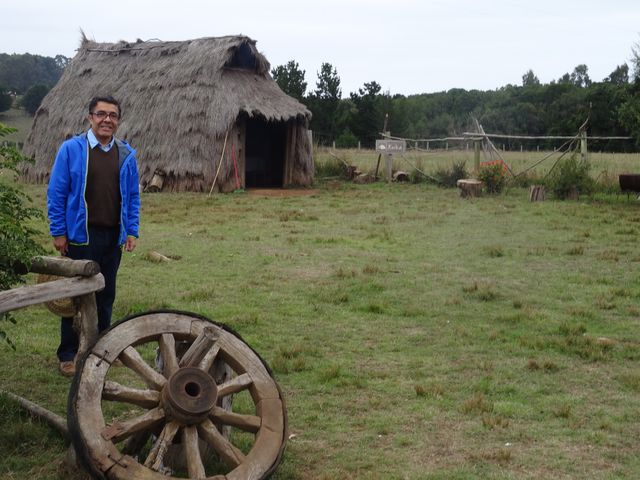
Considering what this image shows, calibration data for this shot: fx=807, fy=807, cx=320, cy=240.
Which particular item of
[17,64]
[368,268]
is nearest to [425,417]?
[368,268]

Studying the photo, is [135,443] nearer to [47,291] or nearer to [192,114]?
→ [47,291]

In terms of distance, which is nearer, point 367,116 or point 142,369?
point 142,369

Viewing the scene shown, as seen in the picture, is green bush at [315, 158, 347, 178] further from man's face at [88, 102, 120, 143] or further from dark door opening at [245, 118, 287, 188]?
man's face at [88, 102, 120, 143]

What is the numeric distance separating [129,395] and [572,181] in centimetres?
1572

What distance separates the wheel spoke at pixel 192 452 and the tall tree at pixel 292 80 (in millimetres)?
34630

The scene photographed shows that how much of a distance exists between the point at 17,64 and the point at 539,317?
230 feet

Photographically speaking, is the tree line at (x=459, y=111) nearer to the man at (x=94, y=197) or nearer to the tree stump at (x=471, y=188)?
the tree stump at (x=471, y=188)

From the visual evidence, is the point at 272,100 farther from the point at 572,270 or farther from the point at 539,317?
the point at 539,317

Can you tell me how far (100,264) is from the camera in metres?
5.80

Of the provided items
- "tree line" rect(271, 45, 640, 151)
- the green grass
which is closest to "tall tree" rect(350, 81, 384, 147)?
"tree line" rect(271, 45, 640, 151)

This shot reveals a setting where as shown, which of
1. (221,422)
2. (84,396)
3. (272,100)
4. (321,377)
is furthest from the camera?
(272,100)

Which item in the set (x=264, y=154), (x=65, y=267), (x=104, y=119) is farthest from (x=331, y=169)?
(x=65, y=267)

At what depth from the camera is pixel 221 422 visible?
4082 millimetres

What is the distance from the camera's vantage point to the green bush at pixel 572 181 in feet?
59.2
